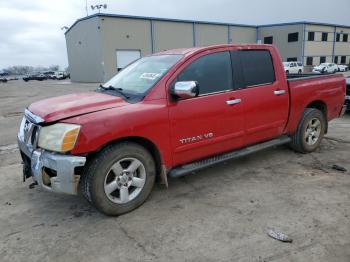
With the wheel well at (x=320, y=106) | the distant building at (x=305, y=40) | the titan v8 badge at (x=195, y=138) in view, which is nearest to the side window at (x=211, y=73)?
the titan v8 badge at (x=195, y=138)

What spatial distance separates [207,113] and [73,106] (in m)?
1.60

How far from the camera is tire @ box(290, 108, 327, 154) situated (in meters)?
5.36

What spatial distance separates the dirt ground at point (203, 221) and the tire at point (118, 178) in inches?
6.5

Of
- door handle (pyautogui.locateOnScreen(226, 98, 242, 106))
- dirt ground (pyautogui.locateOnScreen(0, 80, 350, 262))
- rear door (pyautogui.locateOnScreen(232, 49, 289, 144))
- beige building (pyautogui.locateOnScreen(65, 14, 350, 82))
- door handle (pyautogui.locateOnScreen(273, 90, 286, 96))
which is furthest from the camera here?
beige building (pyautogui.locateOnScreen(65, 14, 350, 82))

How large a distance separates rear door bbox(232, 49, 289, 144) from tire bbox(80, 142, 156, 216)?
165 cm

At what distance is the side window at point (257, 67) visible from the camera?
455 centimetres

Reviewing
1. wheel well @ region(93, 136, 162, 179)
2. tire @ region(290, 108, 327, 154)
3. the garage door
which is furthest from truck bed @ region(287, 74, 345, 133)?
the garage door

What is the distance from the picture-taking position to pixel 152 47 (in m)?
37.4

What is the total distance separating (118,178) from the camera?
352cm

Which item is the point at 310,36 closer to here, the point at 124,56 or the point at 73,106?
the point at 124,56

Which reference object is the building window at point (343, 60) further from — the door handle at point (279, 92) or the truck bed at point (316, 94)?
the door handle at point (279, 92)

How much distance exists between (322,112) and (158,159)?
11.5ft

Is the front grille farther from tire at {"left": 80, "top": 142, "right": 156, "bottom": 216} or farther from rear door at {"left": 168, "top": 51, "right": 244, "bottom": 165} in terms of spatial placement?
rear door at {"left": 168, "top": 51, "right": 244, "bottom": 165}

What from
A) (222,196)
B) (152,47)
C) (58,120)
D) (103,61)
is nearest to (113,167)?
(58,120)
